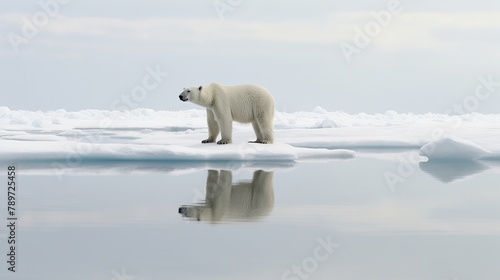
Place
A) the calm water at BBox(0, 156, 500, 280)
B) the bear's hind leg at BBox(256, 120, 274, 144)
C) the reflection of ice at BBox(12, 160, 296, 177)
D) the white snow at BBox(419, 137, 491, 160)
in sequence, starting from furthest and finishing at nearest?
the white snow at BBox(419, 137, 491, 160) < the bear's hind leg at BBox(256, 120, 274, 144) < the reflection of ice at BBox(12, 160, 296, 177) < the calm water at BBox(0, 156, 500, 280)

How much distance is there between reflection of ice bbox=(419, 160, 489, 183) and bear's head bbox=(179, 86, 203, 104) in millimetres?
3120

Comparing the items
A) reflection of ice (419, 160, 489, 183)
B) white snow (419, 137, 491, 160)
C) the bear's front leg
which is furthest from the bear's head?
white snow (419, 137, 491, 160)

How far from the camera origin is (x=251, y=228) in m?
4.84

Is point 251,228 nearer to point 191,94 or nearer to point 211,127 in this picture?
point 191,94

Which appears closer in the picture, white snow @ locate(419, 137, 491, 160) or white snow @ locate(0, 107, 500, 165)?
white snow @ locate(0, 107, 500, 165)

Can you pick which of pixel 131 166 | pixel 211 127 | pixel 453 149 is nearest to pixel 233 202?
pixel 131 166

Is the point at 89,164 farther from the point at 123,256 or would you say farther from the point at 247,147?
the point at 123,256

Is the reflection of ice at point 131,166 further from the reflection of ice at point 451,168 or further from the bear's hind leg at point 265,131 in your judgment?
the reflection of ice at point 451,168

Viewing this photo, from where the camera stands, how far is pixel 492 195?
22.8 feet

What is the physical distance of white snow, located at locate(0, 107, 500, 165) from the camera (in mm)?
9586

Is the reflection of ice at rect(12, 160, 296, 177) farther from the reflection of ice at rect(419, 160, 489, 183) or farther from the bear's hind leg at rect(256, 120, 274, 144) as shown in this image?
the reflection of ice at rect(419, 160, 489, 183)

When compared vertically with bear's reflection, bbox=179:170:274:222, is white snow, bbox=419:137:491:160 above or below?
above

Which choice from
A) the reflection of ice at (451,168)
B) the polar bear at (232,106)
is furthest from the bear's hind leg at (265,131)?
the reflection of ice at (451,168)

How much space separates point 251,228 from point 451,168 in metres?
5.97
